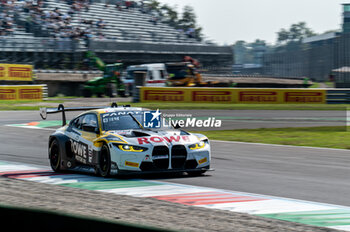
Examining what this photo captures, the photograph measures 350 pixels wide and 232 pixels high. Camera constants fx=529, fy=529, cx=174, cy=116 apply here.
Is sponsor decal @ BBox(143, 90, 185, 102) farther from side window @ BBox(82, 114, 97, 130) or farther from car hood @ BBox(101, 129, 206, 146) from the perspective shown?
car hood @ BBox(101, 129, 206, 146)

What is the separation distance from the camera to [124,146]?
292 inches

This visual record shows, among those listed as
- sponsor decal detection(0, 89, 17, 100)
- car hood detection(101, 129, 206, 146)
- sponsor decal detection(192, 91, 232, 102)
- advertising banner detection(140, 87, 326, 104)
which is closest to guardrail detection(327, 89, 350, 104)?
advertising banner detection(140, 87, 326, 104)

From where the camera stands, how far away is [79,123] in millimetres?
8648

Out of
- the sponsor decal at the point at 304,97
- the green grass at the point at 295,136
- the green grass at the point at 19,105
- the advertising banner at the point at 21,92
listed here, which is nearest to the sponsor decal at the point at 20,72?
the advertising banner at the point at 21,92

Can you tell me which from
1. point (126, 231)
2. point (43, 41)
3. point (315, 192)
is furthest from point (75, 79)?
point (126, 231)

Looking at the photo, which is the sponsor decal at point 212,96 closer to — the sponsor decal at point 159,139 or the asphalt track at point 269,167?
the asphalt track at point 269,167

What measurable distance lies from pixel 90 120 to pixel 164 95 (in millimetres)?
17451

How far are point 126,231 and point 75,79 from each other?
33190 millimetres

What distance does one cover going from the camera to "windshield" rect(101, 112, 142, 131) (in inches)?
318

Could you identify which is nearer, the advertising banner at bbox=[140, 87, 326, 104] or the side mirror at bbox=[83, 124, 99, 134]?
the side mirror at bbox=[83, 124, 99, 134]

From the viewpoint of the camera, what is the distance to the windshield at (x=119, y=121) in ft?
26.5

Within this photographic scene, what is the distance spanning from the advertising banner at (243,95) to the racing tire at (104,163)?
→ 59.0 ft

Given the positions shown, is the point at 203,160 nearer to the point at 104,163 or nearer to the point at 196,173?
the point at 196,173

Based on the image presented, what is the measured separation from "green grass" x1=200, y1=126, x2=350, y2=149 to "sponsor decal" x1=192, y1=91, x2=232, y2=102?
9.12 m
